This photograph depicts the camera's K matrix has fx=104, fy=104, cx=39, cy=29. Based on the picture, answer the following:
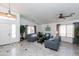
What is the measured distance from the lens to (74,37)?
809 cm

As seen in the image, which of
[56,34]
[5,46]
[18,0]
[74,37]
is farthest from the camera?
[56,34]

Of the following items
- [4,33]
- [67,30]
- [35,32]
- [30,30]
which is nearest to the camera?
[4,33]

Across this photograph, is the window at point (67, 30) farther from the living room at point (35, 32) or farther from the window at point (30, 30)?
the window at point (30, 30)

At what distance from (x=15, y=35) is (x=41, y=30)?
180cm

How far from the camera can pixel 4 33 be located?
6.51m

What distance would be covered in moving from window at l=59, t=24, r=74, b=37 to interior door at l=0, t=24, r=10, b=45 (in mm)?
4460

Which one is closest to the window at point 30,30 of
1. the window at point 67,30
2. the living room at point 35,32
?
the living room at point 35,32

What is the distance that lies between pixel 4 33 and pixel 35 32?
196 centimetres

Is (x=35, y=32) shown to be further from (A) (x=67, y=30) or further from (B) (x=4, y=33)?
(A) (x=67, y=30)

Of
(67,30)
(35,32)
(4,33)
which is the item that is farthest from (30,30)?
(67,30)

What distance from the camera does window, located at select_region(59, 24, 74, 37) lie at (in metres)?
8.40

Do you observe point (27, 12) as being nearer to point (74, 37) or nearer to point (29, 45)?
point (29, 45)

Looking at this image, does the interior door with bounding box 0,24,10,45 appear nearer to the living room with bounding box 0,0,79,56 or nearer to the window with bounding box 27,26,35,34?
the living room with bounding box 0,0,79,56

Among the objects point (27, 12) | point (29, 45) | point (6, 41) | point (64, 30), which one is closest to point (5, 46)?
point (6, 41)
